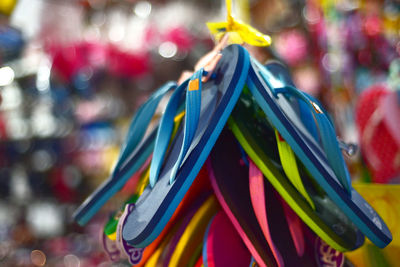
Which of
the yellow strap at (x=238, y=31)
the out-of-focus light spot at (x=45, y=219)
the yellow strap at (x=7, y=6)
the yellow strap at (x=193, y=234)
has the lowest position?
the out-of-focus light spot at (x=45, y=219)

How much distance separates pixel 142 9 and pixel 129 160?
1.39 metres

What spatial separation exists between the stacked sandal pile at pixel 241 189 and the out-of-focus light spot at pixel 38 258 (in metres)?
1.01

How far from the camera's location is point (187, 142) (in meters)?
0.36

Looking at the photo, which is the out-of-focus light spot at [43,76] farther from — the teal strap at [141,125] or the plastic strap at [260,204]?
the plastic strap at [260,204]

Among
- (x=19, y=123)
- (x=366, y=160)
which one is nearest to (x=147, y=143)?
(x=366, y=160)

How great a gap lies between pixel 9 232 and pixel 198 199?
134 cm

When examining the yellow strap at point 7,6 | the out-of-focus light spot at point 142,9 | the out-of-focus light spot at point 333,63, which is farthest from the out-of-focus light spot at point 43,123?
the out-of-focus light spot at point 333,63

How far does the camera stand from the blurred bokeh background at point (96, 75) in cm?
109

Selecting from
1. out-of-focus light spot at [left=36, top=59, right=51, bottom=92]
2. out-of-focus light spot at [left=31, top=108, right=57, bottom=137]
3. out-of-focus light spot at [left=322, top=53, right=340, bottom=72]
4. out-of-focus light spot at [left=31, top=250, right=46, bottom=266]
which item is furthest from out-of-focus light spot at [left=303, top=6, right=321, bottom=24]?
out-of-focus light spot at [left=31, top=250, right=46, bottom=266]

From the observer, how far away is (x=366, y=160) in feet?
2.48

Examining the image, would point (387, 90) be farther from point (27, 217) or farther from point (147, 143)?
point (27, 217)

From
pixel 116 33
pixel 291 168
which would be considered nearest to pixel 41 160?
pixel 116 33

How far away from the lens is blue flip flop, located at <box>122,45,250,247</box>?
12.9 inches

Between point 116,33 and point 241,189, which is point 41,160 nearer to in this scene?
point 116,33
